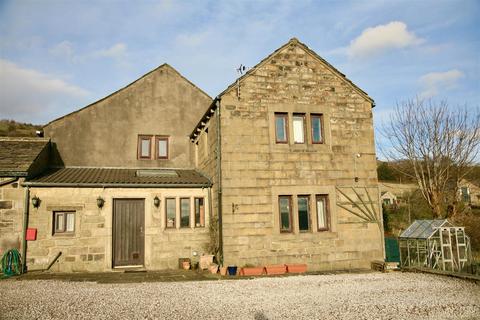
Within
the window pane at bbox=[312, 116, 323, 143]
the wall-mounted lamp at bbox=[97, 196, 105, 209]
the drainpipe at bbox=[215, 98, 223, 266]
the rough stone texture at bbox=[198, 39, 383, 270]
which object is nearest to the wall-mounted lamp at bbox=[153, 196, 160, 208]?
the wall-mounted lamp at bbox=[97, 196, 105, 209]

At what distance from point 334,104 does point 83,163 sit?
38.8ft

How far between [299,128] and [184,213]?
5.72 metres

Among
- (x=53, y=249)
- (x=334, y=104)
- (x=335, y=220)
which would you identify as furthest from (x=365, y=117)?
(x=53, y=249)

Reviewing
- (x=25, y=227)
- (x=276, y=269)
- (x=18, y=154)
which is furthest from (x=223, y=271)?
(x=18, y=154)

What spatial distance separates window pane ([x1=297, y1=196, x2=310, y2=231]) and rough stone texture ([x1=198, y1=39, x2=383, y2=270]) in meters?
0.22

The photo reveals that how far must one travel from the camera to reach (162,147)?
18750mm

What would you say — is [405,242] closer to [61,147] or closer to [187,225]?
[187,225]

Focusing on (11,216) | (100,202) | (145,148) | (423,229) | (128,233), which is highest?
(145,148)

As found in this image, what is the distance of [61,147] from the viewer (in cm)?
1747

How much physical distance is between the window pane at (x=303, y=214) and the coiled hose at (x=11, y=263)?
9896 millimetres

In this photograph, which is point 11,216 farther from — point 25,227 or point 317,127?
point 317,127

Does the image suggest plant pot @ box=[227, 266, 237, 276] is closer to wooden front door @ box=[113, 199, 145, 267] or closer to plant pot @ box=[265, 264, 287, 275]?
plant pot @ box=[265, 264, 287, 275]

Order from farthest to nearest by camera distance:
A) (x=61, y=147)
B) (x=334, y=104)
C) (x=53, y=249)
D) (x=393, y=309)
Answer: (x=61, y=147) → (x=334, y=104) → (x=53, y=249) → (x=393, y=309)

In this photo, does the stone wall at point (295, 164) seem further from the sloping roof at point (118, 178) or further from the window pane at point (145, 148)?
the window pane at point (145, 148)
